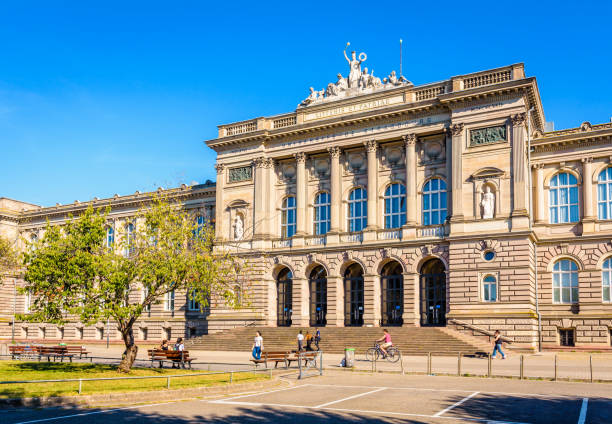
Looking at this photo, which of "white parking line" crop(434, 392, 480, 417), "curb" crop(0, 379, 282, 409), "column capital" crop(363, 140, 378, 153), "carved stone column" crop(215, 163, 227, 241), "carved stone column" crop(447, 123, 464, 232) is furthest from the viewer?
"carved stone column" crop(215, 163, 227, 241)

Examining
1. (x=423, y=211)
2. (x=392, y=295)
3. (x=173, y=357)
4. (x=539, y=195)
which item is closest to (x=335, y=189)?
(x=423, y=211)

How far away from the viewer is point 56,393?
2108 cm

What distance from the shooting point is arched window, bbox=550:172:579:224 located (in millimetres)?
50531

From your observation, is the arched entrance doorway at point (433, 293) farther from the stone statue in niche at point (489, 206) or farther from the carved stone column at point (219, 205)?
the carved stone column at point (219, 205)

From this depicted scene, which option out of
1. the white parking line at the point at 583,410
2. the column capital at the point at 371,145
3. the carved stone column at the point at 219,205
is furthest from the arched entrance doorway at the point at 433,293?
the white parking line at the point at 583,410

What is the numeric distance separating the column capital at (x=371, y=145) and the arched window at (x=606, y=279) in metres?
19.8

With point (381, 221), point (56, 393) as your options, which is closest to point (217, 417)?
point (56, 393)

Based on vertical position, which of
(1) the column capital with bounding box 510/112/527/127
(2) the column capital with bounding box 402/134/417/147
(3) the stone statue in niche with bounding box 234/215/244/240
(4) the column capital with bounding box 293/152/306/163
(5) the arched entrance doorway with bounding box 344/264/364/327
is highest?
(1) the column capital with bounding box 510/112/527/127

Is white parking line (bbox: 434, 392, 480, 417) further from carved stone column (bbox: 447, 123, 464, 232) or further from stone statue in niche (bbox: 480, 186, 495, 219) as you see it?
carved stone column (bbox: 447, 123, 464, 232)

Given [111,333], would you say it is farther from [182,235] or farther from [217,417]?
[217,417]

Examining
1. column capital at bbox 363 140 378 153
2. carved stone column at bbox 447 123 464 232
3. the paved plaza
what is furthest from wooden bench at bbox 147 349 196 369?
column capital at bbox 363 140 378 153

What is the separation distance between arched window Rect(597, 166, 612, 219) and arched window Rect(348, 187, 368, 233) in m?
18.2

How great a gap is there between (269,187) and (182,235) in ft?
88.3

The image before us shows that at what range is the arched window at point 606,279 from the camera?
47750 millimetres
